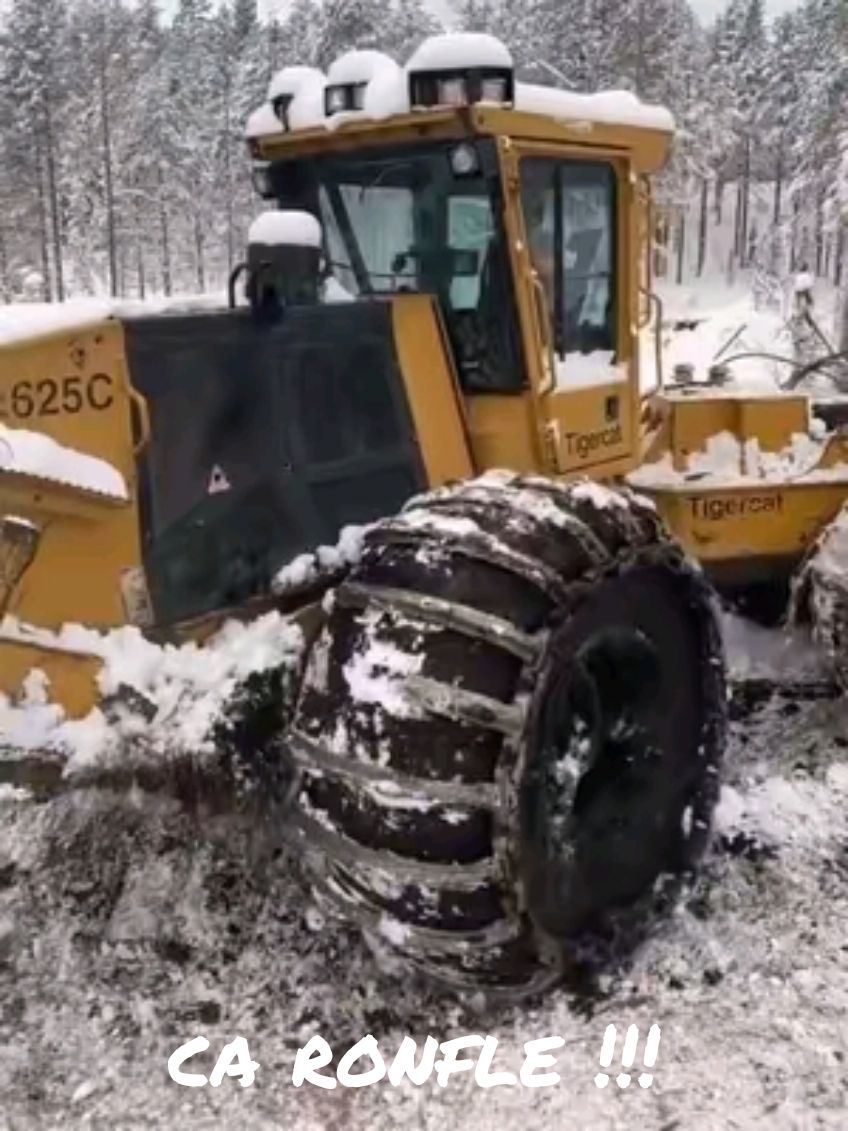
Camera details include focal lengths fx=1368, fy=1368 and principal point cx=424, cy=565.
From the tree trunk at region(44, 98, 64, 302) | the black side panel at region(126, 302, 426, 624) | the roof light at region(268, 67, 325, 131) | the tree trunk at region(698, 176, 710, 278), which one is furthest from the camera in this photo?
the tree trunk at region(698, 176, 710, 278)

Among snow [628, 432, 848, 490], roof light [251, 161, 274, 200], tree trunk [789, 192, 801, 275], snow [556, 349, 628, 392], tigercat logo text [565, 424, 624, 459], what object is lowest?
tree trunk [789, 192, 801, 275]

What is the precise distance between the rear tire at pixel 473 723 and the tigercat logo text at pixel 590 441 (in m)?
1.19

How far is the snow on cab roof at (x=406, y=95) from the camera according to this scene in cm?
435

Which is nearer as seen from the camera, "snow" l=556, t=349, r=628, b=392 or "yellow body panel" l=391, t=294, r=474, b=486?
"yellow body panel" l=391, t=294, r=474, b=486

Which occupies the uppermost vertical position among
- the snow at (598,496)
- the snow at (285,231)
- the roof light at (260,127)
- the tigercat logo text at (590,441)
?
the roof light at (260,127)

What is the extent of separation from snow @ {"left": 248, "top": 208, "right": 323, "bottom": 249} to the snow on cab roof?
26.8 inches

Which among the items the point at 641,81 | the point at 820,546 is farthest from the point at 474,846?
the point at 641,81

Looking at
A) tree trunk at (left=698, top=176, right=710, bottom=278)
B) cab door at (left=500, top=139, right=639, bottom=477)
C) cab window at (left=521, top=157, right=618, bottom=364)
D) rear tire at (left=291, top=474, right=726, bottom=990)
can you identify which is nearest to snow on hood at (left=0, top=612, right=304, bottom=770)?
rear tire at (left=291, top=474, right=726, bottom=990)

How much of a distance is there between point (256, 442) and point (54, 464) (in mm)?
747

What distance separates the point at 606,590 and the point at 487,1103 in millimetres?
1358

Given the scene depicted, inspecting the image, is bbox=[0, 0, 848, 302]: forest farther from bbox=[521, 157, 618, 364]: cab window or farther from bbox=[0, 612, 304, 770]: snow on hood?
bbox=[0, 612, 304, 770]: snow on hood

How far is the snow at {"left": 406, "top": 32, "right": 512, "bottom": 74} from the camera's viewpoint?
431 cm

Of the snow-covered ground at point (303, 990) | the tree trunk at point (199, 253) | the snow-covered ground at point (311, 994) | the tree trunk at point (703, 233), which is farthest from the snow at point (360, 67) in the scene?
the tree trunk at point (703, 233)

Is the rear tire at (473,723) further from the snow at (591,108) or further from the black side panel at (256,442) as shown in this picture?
the snow at (591,108)
